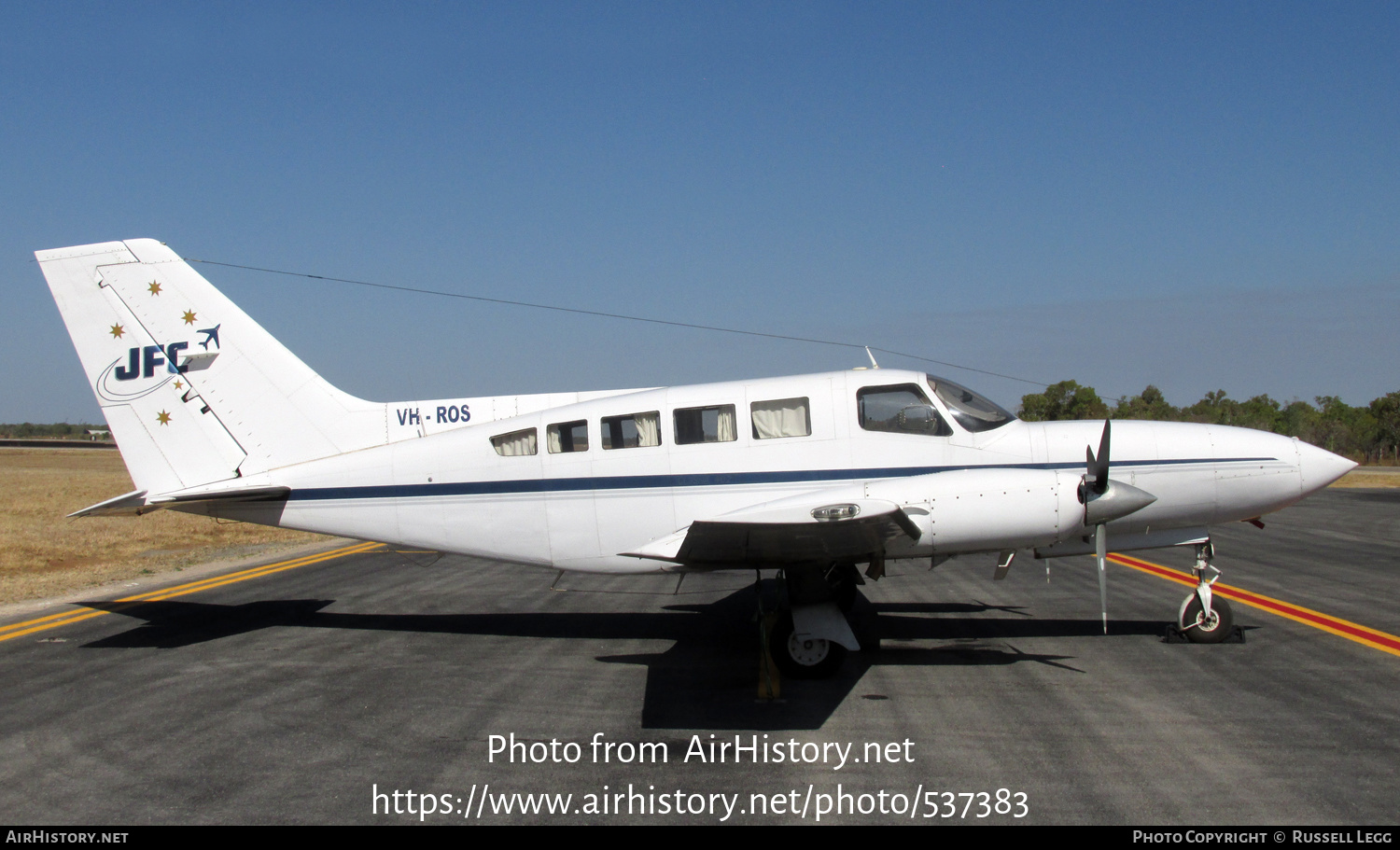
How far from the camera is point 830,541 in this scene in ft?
27.7

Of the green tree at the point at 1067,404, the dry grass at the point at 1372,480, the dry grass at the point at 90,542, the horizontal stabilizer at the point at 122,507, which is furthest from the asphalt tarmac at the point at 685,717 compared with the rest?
the green tree at the point at 1067,404

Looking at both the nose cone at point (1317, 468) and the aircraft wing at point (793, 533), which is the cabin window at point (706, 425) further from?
the nose cone at point (1317, 468)

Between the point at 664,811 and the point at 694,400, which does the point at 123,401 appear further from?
the point at 664,811

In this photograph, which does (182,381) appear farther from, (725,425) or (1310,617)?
(1310,617)

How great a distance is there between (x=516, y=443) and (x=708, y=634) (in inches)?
134

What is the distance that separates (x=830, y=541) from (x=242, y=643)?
753cm

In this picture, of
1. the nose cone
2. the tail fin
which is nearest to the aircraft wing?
the nose cone

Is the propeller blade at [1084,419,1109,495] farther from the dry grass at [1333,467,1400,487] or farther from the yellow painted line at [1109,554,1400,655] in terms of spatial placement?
the dry grass at [1333,467,1400,487]

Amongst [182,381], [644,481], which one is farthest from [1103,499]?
[182,381]

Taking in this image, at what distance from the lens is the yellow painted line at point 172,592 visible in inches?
468

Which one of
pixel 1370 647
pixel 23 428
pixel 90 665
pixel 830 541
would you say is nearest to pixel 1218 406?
pixel 1370 647

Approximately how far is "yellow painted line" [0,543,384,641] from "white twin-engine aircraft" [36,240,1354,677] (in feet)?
7.61

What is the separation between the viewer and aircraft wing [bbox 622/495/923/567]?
7.91 metres

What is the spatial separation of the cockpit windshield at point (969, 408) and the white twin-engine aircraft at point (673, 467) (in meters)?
0.03
